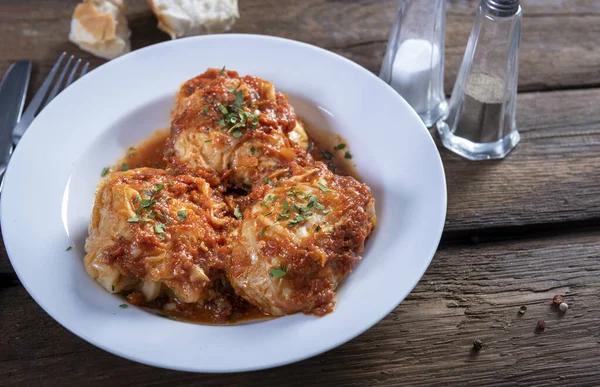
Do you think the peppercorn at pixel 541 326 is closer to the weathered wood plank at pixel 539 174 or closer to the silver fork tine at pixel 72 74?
the weathered wood plank at pixel 539 174

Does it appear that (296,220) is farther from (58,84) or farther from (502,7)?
(58,84)

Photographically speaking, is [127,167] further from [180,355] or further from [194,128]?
[180,355]

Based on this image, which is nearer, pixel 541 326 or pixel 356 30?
pixel 541 326

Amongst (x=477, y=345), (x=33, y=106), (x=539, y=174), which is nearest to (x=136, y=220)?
(x=33, y=106)

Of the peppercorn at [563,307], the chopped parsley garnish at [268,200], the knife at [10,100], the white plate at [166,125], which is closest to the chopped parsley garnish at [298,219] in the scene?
the chopped parsley garnish at [268,200]

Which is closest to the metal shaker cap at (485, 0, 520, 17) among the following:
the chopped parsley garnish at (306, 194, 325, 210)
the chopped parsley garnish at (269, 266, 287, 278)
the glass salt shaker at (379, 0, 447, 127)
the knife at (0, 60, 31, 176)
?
the glass salt shaker at (379, 0, 447, 127)

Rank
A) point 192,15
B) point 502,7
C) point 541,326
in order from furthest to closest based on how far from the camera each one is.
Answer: point 192,15 → point 502,7 → point 541,326

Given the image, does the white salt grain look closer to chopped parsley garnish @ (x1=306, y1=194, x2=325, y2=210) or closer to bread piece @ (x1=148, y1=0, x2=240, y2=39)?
bread piece @ (x1=148, y1=0, x2=240, y2=39)

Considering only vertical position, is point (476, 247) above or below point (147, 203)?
below
